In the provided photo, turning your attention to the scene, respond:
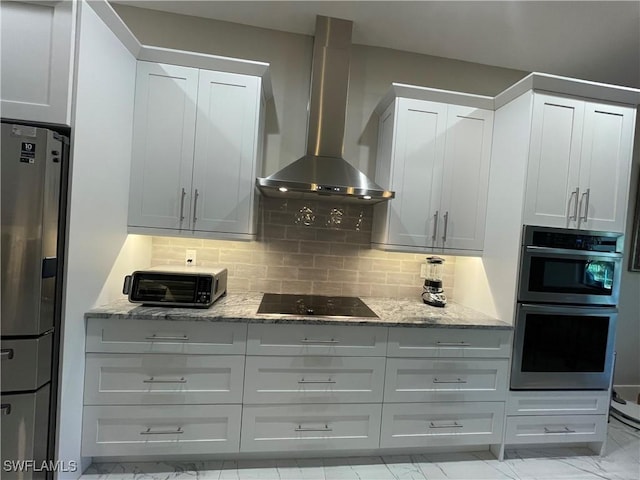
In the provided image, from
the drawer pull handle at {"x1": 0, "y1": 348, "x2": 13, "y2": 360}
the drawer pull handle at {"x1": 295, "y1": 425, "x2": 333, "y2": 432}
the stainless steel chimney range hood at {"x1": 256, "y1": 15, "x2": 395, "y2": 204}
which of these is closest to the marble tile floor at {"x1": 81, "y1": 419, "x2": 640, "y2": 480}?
the drawer pull handle at {"x1": 295, "y1": 425, "x2": 333, "y2": 432}

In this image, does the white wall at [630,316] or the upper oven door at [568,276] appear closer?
the upper oven door at [568,276]

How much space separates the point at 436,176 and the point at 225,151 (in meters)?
1.45

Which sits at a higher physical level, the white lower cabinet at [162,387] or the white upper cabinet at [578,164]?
the white upper cabinet at [578,164]

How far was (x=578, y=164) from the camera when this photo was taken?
1932 mm

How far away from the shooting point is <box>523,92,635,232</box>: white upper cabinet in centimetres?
189

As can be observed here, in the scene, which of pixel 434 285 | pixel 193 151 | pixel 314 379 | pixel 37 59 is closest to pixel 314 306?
pixel 314 379

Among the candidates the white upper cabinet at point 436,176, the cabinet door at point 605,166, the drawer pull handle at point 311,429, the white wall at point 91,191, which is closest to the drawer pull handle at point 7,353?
the white wall at point 91,191

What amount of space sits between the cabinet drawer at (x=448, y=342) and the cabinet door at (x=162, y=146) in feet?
4.94

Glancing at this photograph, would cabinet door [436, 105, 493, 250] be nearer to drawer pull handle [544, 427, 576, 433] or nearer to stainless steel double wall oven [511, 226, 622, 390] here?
stainless steel double wall oven [511, 226, 622, 390]

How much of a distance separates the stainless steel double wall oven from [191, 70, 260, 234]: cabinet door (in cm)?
178

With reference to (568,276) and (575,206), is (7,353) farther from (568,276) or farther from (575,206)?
(575,206)

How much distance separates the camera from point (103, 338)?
163 cm

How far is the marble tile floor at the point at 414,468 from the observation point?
5.59ft

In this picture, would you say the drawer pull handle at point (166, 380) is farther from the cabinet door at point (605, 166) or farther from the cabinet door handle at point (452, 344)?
the cabinet door at point (605, 166)
